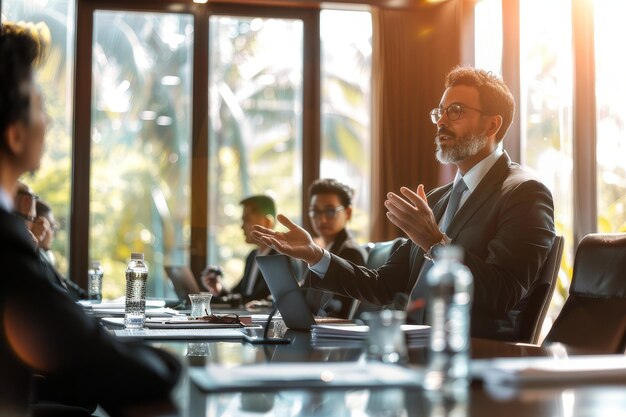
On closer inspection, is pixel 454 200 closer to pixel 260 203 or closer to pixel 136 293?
pixel 136 293

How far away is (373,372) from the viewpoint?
1.46 m

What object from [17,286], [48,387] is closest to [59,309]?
[17,286]

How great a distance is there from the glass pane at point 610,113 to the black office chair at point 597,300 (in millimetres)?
3026

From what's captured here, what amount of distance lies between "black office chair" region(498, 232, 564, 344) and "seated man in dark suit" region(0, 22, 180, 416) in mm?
1611

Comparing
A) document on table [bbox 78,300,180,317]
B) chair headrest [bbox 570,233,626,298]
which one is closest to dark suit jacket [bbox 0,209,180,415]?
chair headrest [bbox 570,233,626,298]

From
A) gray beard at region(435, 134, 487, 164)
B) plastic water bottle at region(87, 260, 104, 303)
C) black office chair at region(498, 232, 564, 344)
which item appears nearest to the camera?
black office chair at region(498, 232, 564, 344)

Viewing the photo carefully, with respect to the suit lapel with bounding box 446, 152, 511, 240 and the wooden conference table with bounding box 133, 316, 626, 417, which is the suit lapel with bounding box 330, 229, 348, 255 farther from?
the wooden conference table with bounding box 133, 316, 626, 417

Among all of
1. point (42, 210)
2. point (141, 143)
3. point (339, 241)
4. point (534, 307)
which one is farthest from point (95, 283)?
point (141, 143)

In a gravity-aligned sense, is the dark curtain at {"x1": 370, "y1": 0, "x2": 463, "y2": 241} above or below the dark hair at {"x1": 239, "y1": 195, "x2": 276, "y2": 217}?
above

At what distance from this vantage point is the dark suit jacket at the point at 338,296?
258 cm

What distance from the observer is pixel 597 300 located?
2.42 metres

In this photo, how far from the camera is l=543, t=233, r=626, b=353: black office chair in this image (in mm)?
2293

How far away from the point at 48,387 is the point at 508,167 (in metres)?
1.78

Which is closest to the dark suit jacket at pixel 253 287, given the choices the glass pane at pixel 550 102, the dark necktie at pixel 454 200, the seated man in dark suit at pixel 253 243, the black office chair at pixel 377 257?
the seated man in dark suit at pixel 253 243
